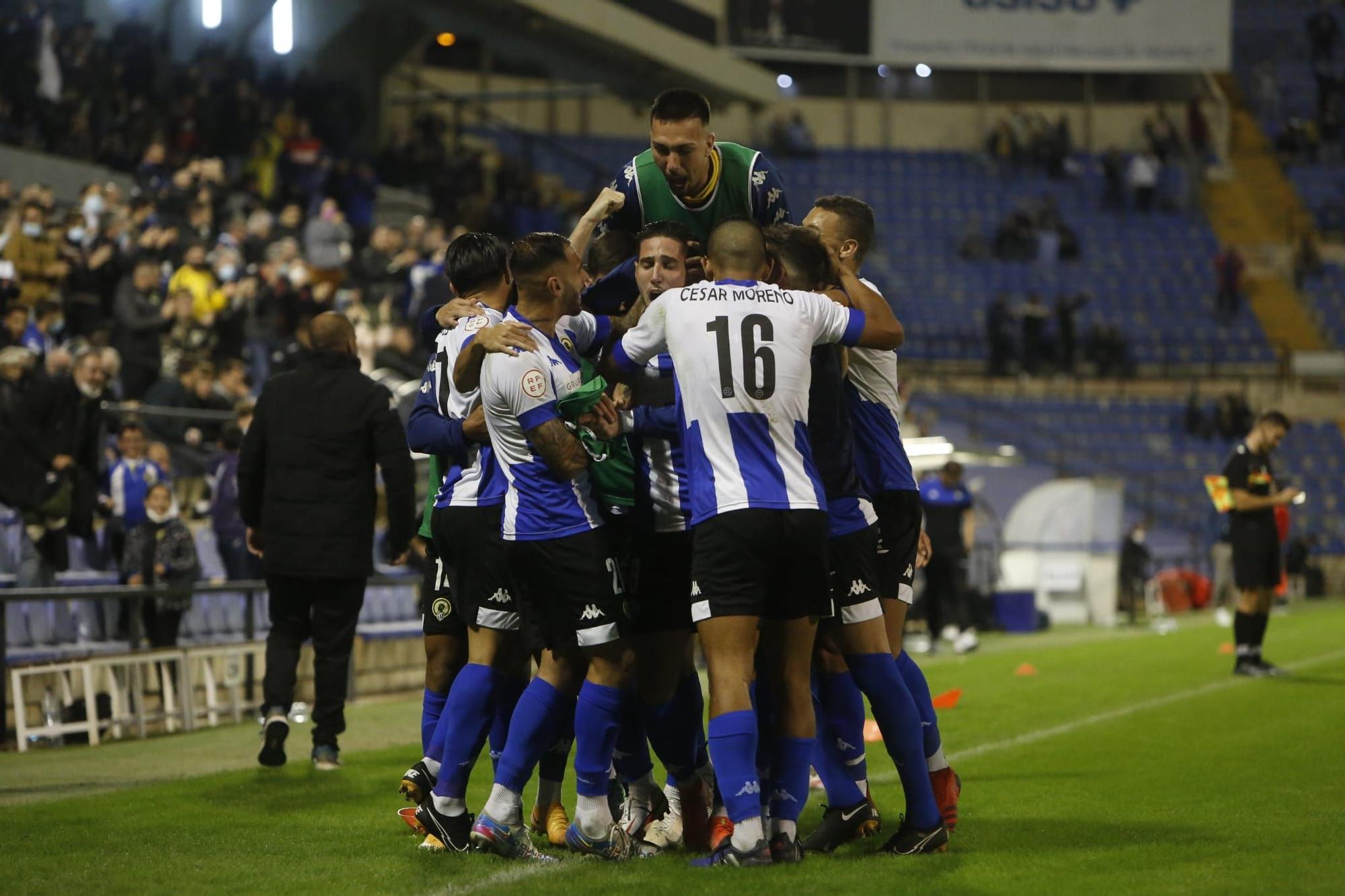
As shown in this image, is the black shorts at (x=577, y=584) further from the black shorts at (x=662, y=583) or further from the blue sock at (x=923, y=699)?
the blue sock at (x=923, y=699)

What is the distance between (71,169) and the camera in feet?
64.6

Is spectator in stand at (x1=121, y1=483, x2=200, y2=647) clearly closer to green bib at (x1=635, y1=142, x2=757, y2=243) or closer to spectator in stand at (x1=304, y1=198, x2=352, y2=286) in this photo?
green bib at (x1=635, y1=142, x2=757, y2=243)

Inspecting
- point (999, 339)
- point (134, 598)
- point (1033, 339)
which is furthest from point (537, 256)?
point (1033, 339)

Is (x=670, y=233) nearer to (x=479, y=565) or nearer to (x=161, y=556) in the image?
(x=479, y=565)

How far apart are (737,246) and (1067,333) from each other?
96.7 feet

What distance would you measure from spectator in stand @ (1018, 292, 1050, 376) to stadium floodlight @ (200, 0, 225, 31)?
16.5m

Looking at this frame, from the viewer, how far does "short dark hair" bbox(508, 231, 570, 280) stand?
6043 millimetres

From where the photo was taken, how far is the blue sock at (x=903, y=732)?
5.94 m

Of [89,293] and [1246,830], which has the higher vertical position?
[89,293]

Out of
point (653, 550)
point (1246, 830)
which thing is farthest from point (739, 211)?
point (1246, 830)

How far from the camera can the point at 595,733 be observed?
5863mm

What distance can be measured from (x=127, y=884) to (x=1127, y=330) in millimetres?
32482

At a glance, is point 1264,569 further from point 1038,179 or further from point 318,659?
point 1038,179

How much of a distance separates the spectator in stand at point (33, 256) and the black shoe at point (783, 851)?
1053cm
